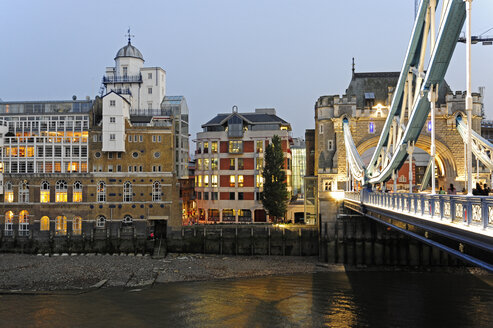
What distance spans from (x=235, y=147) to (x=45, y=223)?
84.6 feet

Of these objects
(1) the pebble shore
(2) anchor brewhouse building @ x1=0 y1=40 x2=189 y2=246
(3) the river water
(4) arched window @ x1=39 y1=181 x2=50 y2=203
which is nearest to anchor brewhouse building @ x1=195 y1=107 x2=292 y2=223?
(2) anchor brewhouse building @ x1=0 y1=40 x2=189 y2=246

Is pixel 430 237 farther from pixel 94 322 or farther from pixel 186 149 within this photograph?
pixel 186 149

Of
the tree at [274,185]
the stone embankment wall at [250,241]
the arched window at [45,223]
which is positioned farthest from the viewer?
the arched window at [45,223]

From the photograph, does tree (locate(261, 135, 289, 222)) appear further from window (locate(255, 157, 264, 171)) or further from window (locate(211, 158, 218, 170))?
window (locate(211, 158, 218, 170))

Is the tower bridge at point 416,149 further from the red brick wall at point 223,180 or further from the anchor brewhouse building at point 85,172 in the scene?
the anchor brewhouse building at point 85,172

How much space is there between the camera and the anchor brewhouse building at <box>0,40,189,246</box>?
5541cm

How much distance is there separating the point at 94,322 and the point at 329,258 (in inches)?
926

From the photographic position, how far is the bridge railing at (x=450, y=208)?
11867 millimetres

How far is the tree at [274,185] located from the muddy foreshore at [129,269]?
31.3ft

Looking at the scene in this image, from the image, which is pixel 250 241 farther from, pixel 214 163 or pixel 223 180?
pixel 214 163

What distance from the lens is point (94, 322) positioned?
85.0ft

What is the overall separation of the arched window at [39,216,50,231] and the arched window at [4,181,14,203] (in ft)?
15.0

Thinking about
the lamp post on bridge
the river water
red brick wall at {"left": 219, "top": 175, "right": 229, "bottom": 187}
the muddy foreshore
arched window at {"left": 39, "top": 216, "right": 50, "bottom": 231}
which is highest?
the lamp post on bridge

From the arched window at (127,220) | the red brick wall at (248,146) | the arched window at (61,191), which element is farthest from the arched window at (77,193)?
the red brick wall at (248,146)
